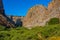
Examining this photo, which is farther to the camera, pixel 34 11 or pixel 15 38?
pixel 34 11

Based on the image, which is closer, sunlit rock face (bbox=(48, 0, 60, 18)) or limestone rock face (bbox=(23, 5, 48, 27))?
sunlit rock face (bbox=(48, 0, 60, 18))

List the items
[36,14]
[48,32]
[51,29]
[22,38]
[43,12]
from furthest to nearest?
1. [36,14]
2. [43,12]
3. [51,29]
4. [48,32]
5. [22,38]

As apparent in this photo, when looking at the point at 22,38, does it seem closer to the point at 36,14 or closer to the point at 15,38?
the point at 15,38

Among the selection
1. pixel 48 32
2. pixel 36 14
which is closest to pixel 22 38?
pixel 48 32

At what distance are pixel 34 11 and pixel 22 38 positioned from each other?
92619mm

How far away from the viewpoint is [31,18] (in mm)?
111688

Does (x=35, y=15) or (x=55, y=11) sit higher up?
(x=35, y=15)

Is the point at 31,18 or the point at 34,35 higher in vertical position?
the point at 31,18

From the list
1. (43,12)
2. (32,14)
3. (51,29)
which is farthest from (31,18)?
(51,29)

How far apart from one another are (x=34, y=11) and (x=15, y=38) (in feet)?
303

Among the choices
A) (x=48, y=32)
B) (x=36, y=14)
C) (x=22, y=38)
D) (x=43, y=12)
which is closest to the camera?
(x=22, y=38)

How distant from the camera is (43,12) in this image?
10112cm

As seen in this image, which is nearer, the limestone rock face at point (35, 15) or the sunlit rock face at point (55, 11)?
the sunlit rock face at point (55, 11)

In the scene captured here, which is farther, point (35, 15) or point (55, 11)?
point (35, 15)
